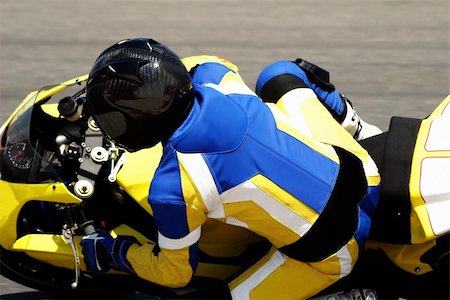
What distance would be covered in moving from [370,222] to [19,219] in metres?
1.49

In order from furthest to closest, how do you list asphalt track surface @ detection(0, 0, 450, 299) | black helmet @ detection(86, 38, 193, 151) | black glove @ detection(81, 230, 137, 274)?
asphalt track surface @ detection(0, 0, 450, 299) < black glove @ detection(81, 230, 137, 274) < black helmet @ detection(86, 38, 193, 151)

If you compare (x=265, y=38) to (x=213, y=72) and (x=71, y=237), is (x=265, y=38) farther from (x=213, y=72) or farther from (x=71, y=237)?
(x=71, y=237)

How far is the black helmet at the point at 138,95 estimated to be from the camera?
149 inches

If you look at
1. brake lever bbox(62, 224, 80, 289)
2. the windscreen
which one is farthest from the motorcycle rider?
the windscreen

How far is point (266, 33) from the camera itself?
8.46 meters

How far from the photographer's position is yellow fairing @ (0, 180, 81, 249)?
4.27 metres

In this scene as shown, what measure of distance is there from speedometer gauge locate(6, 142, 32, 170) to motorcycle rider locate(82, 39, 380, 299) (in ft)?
1.50

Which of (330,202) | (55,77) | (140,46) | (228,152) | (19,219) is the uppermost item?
(140,46)

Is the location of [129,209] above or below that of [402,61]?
above

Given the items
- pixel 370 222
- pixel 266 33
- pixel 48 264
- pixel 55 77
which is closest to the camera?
pixel 370 222

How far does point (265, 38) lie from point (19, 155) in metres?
4.22

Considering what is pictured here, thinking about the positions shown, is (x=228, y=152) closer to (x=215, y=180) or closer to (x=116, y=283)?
(x=215, y=180)

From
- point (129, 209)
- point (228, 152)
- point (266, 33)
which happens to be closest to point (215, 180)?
point (228, 152)

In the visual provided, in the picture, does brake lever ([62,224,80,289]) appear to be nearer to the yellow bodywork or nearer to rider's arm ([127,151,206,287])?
the yellow bodywork
